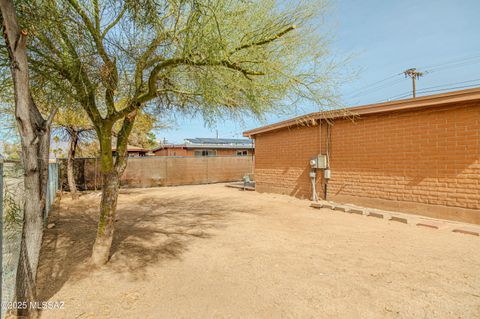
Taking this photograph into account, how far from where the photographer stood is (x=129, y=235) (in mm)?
5648

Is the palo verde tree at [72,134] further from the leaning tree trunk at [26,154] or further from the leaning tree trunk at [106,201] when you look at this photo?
the leaning tree trunk at [26,154]

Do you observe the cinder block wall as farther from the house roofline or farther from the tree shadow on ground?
the tree shadow on ground

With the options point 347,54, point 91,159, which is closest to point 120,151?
point 347,54

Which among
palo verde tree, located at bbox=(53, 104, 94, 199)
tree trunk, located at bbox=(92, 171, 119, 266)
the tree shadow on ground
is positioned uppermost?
palo verde tree, located at bbox=(53, 104, 94, 199)

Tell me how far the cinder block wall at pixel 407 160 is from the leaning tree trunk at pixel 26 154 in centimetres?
808

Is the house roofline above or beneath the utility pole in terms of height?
beneath

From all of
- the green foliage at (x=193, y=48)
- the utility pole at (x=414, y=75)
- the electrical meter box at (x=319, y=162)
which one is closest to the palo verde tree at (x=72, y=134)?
the green foliage at (x=193, y=48)

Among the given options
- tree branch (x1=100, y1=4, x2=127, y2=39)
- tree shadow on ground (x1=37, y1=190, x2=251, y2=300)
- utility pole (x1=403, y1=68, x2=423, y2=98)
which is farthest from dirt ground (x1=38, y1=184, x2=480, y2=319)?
utility pole (x1=403, y1=68, x2=423, y2=98)

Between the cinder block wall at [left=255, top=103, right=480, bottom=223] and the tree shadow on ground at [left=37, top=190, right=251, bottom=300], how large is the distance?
3546mm

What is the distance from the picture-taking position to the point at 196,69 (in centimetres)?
368

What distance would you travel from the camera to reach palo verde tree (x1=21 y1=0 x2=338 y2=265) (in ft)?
10.8

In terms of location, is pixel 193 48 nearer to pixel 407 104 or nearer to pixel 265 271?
pixel 265 271

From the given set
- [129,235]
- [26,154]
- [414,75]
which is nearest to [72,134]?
[129,235]

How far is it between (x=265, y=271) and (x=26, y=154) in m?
3.08
